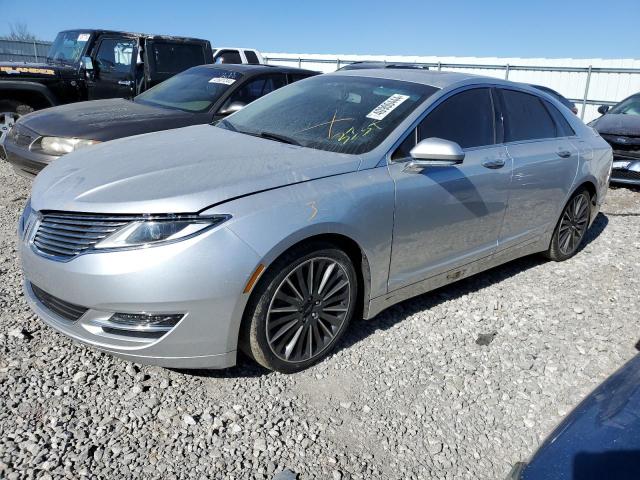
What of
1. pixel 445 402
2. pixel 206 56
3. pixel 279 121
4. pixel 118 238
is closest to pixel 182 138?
pixel 279 121

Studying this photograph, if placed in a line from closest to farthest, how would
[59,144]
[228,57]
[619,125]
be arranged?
[59,144] < [619,125] < [228,57]

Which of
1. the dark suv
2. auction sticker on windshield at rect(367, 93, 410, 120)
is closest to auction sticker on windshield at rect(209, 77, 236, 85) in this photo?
the dark suv

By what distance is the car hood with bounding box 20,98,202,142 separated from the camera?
16.7 feet

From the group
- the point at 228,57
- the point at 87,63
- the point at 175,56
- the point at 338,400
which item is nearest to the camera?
the point at 338,400

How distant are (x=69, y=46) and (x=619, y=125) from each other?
9.14 m

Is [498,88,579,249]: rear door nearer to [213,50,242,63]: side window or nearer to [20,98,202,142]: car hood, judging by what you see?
[20,98,202,142]: car hood

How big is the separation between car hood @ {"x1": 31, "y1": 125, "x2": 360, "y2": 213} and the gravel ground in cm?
95

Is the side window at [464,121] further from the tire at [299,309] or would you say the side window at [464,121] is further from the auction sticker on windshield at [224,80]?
the auction sticker on windshield at [224,80]

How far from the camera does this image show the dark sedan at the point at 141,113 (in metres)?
5.11

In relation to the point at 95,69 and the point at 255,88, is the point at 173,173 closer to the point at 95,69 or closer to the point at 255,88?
the point at 255,88

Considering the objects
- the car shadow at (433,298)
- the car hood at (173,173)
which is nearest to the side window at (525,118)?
the car shadow at (433,298)

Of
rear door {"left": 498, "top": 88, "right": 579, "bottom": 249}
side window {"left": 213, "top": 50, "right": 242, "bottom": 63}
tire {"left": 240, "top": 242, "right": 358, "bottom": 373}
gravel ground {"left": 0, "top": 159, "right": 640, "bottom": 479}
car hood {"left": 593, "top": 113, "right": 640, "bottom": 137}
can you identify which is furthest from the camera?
side window {"left": 213, "top": 50, "right": 242, "bottom": 63}

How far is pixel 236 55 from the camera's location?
1465 cm

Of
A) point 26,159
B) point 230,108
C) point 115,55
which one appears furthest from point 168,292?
point 115,55
